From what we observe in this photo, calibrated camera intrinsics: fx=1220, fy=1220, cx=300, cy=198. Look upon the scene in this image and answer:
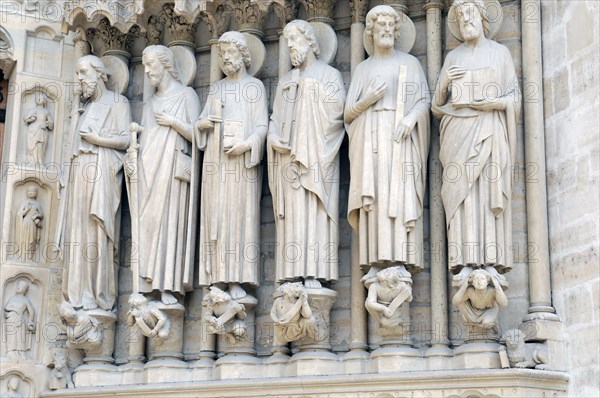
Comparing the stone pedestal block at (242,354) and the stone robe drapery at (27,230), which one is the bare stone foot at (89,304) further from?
the stone pedestal block at (242,354)

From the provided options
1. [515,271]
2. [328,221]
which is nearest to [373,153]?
[328,221]

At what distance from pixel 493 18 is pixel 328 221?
177 centimetres

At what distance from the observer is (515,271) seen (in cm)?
781

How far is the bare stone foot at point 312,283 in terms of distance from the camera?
7925mm

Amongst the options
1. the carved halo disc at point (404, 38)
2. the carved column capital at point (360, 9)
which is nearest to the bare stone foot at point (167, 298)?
the carved halo disc at point (404, 38)

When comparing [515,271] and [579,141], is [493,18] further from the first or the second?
[515,271]

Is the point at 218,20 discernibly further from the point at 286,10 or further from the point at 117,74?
the point at 117,74

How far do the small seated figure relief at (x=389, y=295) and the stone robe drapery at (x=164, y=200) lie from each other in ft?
4.65

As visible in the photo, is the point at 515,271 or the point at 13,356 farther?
the point at 13,356

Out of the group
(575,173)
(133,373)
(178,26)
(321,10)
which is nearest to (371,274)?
(575,173)

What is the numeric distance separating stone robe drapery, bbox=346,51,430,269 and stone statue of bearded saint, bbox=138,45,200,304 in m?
1.27

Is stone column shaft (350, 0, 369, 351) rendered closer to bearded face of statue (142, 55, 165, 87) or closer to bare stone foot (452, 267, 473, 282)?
bare stone foot (452, 267, 473, 282)

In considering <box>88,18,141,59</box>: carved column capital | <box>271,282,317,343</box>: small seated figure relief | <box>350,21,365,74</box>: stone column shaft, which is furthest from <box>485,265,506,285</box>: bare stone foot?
<box>88,18,141,59</box>: carved column capital

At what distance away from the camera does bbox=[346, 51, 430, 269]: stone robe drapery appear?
7746 millimetres
